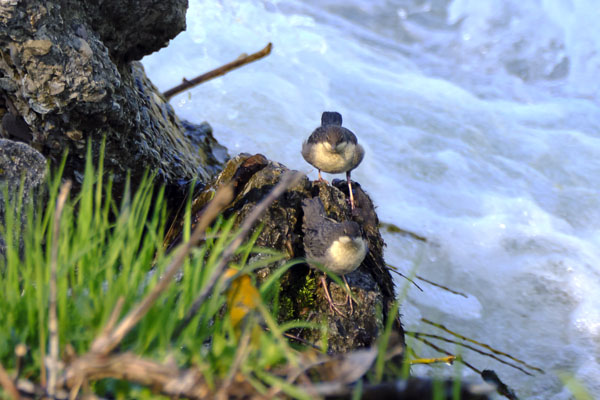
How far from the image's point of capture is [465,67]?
32.1ft

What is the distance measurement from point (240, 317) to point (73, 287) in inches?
18.6

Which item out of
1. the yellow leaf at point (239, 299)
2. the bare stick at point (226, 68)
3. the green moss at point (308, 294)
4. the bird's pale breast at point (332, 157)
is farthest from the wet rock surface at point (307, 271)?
the bare stick at point (226, 68)

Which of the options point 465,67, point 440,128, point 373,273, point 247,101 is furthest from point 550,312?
point 465,67

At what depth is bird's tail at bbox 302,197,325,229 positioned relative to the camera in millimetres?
2711

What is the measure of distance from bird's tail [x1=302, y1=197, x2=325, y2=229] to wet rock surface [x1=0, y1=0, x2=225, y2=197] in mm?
1103

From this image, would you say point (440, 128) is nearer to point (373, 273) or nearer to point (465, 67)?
point (465, 67)

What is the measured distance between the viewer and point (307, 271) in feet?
8.92

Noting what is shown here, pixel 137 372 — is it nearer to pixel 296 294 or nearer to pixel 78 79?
pixel 296 294

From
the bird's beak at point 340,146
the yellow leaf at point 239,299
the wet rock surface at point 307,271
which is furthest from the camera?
the bird's beak at point 340,146

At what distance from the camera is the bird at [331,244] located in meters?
2.43

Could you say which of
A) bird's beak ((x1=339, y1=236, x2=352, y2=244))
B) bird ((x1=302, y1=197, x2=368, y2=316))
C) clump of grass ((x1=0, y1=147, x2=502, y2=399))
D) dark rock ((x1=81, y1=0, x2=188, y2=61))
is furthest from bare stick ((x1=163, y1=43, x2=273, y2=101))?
clump of grass ((x1=0, y1=147, x2=502, y2=399))

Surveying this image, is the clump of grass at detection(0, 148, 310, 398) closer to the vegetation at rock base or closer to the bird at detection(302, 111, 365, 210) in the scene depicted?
the vegetation at rock base

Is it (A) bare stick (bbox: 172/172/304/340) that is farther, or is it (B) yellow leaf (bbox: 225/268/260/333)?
(B) yellow leaf (bbox: 225/268/260/333)

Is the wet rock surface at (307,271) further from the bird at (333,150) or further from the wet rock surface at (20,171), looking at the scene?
the wet rock surface at (20,171)
